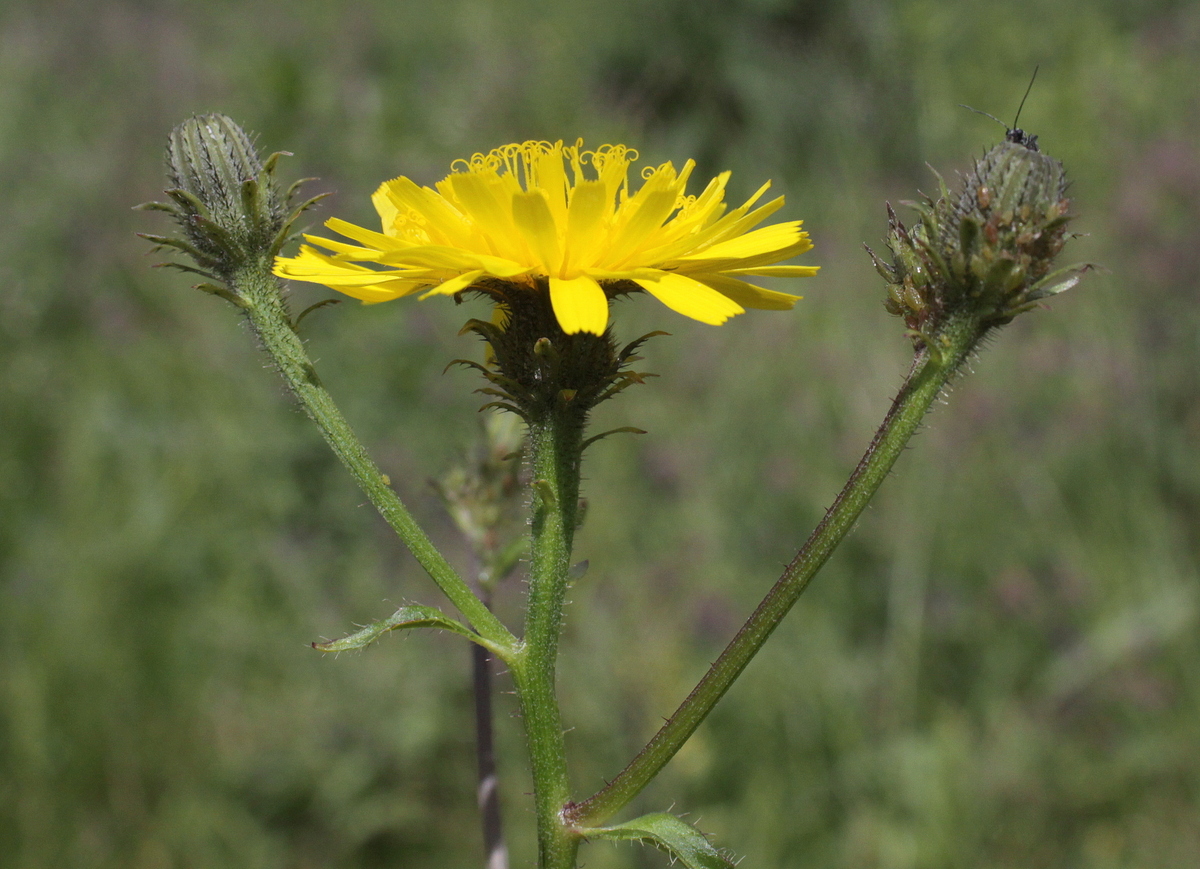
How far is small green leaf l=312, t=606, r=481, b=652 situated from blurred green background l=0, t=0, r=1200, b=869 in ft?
6.69

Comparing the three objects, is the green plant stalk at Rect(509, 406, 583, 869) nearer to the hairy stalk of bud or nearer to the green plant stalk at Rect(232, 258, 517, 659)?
the green plant stalk at Rect(232, 258, 517, 659)

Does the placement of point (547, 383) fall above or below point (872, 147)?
below

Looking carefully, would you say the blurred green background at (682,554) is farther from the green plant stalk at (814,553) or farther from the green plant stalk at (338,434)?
the green plant stalk at (814,553)

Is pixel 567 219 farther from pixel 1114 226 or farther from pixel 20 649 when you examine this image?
pixel 1114 226

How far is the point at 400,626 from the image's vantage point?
1.77 metres

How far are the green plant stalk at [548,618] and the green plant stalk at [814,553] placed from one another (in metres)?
0.09

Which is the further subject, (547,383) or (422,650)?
(422,650)

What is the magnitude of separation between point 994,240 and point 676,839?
3.97 ft

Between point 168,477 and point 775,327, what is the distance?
4.82 metres

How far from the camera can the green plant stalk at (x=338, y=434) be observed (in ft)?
6.08

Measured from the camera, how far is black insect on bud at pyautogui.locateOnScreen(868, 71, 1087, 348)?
1.68 m

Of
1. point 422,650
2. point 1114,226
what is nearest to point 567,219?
point 422,650

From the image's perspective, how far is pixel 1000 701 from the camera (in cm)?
529

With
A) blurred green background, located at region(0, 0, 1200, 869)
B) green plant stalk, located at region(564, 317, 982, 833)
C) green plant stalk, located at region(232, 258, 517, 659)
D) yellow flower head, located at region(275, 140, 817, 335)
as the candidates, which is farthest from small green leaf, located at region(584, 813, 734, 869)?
blurred green background, located at region(0, 0, 1200, 869)
